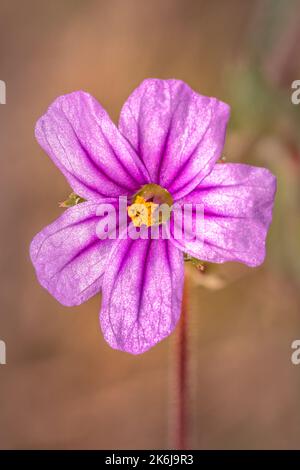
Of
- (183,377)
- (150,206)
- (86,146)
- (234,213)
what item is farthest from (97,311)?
(234,213)

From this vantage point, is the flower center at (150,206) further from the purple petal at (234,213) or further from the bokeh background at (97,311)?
the bokeh background at (97,311)

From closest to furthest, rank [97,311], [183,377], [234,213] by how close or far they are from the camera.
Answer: [234,213] → [183,377] → [97,311]

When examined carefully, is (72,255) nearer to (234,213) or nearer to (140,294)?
(140,294)

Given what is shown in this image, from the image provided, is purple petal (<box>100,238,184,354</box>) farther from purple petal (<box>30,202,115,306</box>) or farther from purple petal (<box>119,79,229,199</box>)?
purple petal (<box>119,79,229,199</box>)

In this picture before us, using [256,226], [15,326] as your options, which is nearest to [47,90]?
[15,326]

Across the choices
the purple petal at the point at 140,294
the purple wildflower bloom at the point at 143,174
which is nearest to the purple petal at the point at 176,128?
the purple wildflower bloom at the point at 143,174

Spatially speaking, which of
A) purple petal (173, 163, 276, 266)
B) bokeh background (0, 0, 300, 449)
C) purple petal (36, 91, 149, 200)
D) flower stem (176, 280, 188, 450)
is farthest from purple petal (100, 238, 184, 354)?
bokeh background (0, 0, 300, 449)

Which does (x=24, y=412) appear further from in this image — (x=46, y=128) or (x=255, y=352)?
(x=46, y=128)
